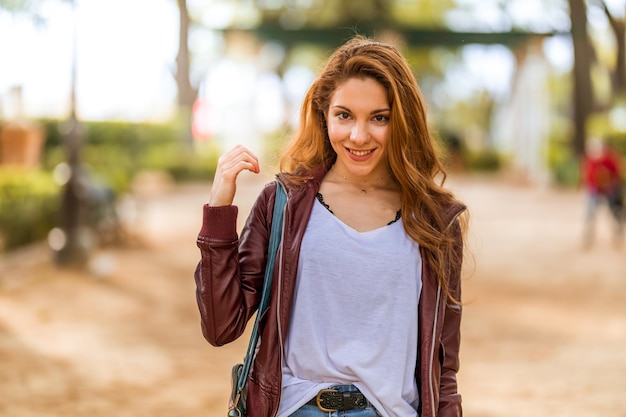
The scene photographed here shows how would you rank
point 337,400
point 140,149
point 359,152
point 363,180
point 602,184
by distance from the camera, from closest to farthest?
point 337,400 → point 359,152 → point 363,180 → point 602,184 → point 140,149

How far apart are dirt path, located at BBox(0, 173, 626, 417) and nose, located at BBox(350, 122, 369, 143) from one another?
0.56 m

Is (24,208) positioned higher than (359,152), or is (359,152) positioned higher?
(359,152)

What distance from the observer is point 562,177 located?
28219 millimetres

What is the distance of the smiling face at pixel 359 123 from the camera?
2.37 meters

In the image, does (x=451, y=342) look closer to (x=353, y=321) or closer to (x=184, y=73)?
(x=353, y=321)

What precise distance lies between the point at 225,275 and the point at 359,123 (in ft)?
1.78

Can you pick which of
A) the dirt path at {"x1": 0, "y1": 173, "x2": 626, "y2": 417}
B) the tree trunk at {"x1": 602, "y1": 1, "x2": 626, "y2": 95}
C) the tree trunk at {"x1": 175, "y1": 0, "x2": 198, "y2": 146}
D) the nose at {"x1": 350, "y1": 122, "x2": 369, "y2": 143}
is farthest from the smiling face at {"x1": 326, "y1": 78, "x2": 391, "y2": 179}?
the tree trunk at {"x1": 175, "y1": 0, "x2": 198, "y2": 146}

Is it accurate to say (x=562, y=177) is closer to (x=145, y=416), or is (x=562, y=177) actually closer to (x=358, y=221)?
(x=145, y=416)

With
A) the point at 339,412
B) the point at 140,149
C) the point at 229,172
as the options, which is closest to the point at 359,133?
the point at 229,172

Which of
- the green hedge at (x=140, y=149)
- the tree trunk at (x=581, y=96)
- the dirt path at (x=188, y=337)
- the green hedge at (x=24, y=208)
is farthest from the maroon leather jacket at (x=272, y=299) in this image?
the tree trunk at (x=581, y=96)

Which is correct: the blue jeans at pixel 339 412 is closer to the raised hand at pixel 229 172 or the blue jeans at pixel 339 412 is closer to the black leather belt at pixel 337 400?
the black leather belt at pixel 337 400

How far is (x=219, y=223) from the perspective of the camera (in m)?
2.23

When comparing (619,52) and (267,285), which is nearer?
(267,285)

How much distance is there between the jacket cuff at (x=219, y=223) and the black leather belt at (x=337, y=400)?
0.45 m
